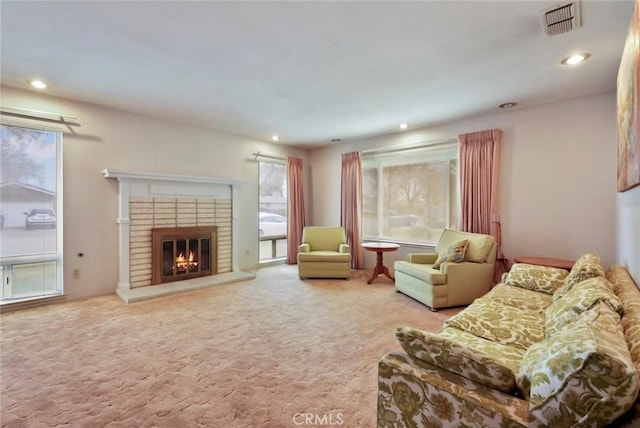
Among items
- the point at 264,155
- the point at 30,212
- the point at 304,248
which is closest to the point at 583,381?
the point at 304,248

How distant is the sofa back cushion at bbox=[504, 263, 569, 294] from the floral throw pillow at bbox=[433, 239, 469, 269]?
0.69 metres

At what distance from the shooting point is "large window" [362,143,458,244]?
4.69 meters

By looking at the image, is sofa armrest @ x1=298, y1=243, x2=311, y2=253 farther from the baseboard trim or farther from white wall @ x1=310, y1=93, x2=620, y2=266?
the baseboard trim

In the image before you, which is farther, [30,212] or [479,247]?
[479,247]

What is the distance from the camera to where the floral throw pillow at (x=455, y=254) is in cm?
360

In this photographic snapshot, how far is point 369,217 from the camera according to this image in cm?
572

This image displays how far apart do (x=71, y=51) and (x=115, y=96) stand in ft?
3.53

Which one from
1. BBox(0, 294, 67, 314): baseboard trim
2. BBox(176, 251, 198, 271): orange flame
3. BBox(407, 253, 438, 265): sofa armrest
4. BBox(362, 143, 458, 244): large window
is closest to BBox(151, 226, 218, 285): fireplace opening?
BBox(176, 251, 198, 271): orange flame

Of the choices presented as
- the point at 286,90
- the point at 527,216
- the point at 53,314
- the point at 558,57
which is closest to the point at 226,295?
the point at 53,314

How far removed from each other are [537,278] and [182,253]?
176 inches

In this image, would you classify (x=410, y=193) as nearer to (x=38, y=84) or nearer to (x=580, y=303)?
(x=580, y=303)

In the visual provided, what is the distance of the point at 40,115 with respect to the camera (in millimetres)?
3434

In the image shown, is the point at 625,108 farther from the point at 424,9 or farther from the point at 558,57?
the point at 424,9

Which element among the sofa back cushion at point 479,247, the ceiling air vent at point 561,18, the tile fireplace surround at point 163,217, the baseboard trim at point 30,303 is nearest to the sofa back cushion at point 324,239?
the tile fireplace surround at point 163,217
